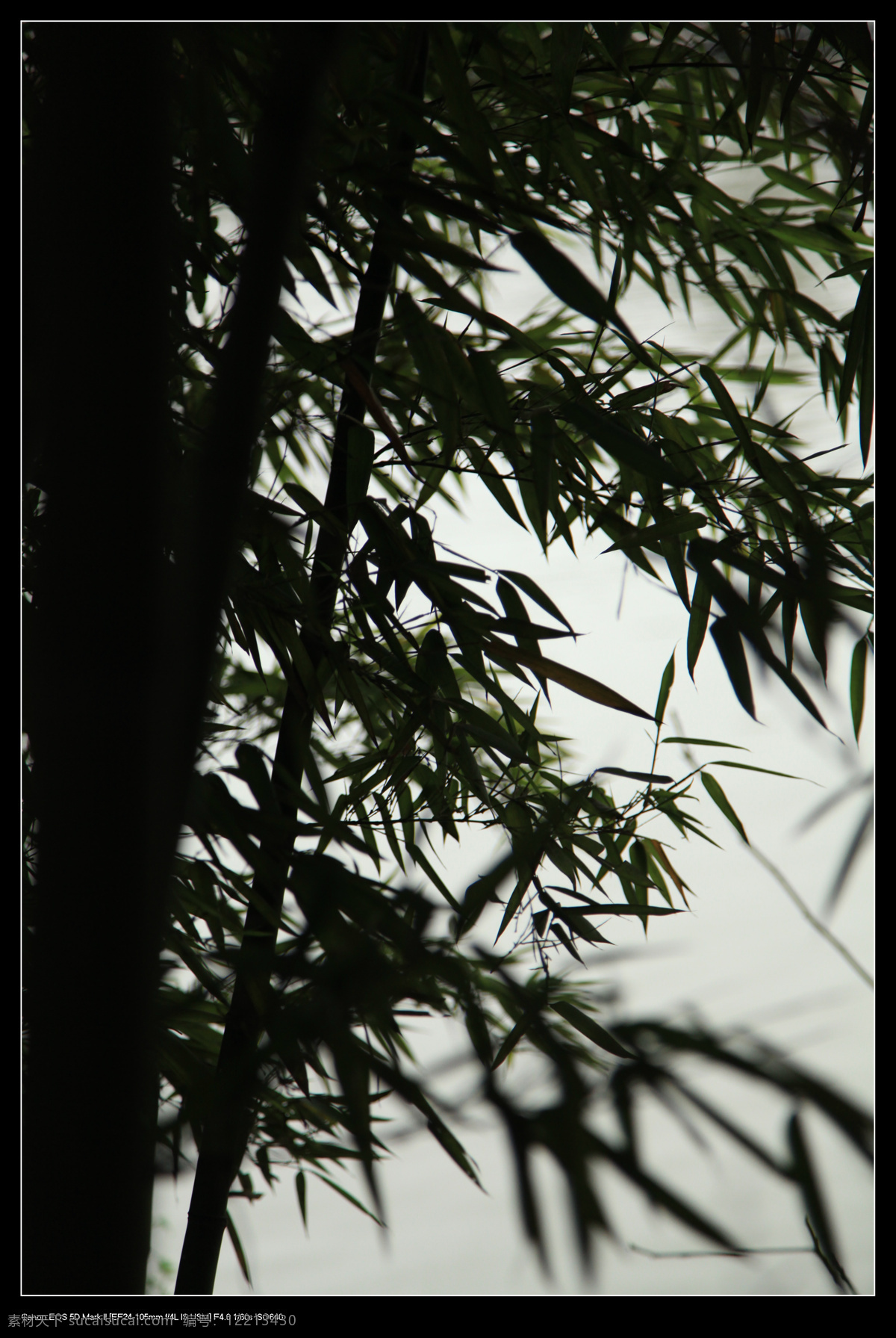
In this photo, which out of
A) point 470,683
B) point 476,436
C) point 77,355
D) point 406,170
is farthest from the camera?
point 470,683

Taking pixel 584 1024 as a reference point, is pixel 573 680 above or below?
above

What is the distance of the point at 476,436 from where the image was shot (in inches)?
37.6

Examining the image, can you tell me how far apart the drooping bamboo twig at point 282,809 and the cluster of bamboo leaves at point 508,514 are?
2 centimetres

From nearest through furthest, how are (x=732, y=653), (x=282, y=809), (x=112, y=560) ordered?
(x=112, y=560), (x=732, y=653), (x=282, y=809)

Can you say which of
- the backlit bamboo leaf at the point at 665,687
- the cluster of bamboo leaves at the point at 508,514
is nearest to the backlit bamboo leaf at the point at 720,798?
the cluster of bamboo leaves at the point at 508,514

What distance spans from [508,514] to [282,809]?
0.36 meters

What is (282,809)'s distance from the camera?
0.76m

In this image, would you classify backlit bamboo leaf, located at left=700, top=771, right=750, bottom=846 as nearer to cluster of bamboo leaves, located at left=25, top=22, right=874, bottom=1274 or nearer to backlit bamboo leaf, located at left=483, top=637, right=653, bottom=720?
cluster of bamboo leaves, located at left=25, top=22, right=874, bottom=1274

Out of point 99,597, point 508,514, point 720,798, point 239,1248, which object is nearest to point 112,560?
point 99,597

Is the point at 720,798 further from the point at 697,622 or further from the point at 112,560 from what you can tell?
the point at 112,560

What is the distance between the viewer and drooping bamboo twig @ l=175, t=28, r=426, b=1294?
0.66 meters
